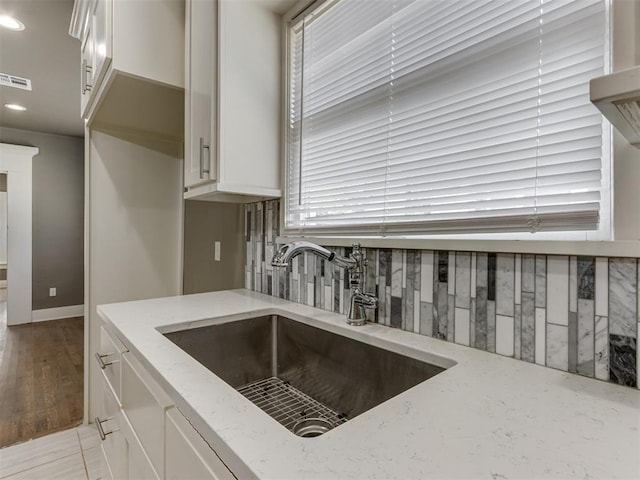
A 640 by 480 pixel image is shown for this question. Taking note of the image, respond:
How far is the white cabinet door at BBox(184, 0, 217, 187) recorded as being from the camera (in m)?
1.42

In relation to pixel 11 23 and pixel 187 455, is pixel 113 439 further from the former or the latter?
pixel 11 23

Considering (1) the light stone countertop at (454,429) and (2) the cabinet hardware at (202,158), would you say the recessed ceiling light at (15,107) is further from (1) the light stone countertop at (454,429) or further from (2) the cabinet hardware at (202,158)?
(1) the light stone countertop at (454,429)

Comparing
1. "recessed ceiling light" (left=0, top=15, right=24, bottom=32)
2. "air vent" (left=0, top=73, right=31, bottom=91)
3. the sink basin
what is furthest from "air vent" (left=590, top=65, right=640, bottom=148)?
"air vent" (left=0, top=73, right=31, bottom=91)

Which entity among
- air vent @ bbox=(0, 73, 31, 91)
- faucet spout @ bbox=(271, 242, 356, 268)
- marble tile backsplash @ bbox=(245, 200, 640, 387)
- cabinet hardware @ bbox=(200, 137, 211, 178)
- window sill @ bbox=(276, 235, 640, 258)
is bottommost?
marble tile backsplash @ bbox=(245, 200, 640, 387)

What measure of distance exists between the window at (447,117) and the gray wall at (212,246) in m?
0.57

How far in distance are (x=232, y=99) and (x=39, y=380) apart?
2.86 m

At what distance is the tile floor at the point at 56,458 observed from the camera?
1750mm

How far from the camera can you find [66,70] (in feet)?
9.53

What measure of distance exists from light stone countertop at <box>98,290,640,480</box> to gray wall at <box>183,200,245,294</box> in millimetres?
1193

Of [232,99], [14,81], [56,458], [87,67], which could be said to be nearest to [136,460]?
[232,99]

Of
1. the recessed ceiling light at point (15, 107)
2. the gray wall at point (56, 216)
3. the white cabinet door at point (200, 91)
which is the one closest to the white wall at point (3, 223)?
the gray wall at point (56, 216)

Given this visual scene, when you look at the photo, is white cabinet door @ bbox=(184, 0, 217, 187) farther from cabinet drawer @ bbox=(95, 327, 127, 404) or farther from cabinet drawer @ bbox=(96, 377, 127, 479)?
cabinet drawer @ bbox=(96, 377, 127, 479)

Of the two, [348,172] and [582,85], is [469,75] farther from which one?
[348,172]

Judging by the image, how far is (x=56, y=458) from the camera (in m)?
1.87
